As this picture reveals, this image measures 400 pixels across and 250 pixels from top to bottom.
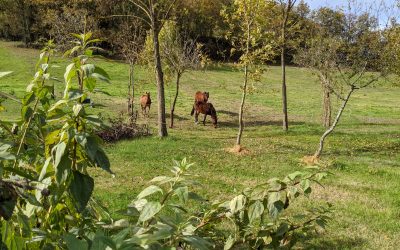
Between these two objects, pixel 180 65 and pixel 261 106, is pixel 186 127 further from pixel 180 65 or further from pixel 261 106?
pixel 261 106

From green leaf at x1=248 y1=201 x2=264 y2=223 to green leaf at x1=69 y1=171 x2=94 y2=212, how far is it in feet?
3.56

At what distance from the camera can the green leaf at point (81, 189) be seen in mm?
1592

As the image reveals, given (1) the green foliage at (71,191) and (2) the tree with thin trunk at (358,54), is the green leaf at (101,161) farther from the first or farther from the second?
(2) the tree with thin trunk at (358,54)

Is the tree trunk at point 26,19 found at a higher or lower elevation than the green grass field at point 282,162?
higher

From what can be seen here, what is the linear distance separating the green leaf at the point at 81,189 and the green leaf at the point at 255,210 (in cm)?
109

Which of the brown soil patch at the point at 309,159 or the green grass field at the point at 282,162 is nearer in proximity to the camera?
the green grass field at the point at 282,162

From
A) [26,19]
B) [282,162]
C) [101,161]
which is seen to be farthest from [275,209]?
[26,19]

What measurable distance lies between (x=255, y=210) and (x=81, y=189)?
1.15 meters

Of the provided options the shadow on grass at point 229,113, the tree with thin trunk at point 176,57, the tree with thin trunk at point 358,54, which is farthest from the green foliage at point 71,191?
the shadow on grass at point 229,113

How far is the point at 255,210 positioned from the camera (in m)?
2.47

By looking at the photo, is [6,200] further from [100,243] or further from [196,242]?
[196,242]

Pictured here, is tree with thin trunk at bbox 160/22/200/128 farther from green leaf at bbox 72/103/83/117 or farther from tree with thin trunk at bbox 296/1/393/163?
green leaf at bbox 72/103/83/117

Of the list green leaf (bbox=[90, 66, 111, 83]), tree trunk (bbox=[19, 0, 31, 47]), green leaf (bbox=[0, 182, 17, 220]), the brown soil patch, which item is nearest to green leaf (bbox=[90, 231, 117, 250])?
green leaf (bbox=[0, 182, 17, 220])

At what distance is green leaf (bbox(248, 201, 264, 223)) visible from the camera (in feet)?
8.00
